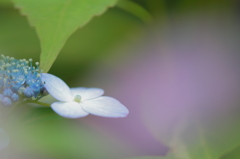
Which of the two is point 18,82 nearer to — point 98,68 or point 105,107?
point 105,107

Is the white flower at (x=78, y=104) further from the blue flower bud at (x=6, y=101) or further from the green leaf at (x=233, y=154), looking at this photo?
the green leaf at (x=233, y=154)

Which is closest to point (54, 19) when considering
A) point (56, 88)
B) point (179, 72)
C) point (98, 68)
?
point (56, 88)

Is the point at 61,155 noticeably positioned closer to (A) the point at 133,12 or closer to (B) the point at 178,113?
(B) the point at 178,113

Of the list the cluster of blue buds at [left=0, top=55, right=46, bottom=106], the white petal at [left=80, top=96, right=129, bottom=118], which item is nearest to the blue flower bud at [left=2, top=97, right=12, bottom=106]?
the cluster of blue buds at [left=0, top=55, right=46, bottom=106]

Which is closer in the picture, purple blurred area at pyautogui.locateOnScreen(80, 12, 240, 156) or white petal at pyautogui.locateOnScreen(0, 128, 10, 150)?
white petal at pyautogui.locateOnScreen(0, 128, 10, 150)

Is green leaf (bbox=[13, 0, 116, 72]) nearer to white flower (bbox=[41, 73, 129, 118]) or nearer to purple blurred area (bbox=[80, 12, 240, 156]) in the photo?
white flower (bbox=[41, 73, 129, 118])

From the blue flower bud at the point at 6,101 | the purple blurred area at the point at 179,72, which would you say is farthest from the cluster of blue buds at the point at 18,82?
the purple blurred area at the point at 179,72

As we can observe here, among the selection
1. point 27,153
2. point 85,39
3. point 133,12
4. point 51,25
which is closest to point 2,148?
point 27,153
